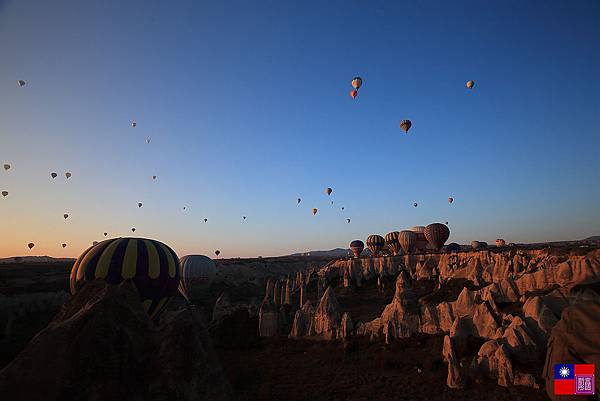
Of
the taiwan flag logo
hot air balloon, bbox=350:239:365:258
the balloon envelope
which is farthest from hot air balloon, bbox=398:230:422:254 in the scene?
the taiwan flag logo

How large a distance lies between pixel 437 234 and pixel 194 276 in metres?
51.8

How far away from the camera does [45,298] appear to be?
124 feet

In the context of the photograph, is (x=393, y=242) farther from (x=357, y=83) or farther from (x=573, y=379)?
(x=573, y=379)

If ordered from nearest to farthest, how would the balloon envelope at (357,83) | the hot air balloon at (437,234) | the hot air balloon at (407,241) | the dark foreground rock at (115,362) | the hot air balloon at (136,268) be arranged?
the dark foreground rock at (115,362) → the hot air balloon at (136,268) → the balloon envelope at (357,83) → the hot air balloon at (437,234) → the hot air balloon at (407,241)

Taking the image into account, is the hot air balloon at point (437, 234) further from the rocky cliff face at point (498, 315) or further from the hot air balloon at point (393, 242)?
the rocky cliff face at point (498, 315)

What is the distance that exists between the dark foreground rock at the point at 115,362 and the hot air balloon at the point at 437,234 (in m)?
71.6

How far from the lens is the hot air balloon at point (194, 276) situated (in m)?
38.3

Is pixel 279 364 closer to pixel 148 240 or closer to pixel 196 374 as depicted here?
pixel 148 240

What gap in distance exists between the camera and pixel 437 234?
69500 millimetres

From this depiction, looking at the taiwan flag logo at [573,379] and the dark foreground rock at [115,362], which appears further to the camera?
the dark foreground rock at [115,362]

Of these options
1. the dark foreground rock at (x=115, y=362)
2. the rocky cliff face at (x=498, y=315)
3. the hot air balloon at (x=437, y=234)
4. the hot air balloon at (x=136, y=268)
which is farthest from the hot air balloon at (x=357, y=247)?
the dark foreground rock at (x=115, y=362)

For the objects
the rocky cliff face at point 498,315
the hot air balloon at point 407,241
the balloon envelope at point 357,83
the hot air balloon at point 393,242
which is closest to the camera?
the rocky cliff face at point 498,315

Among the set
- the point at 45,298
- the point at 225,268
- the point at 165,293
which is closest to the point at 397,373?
the point at 165,293

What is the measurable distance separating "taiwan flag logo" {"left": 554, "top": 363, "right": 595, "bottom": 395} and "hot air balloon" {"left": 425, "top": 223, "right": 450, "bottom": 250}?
234ft
